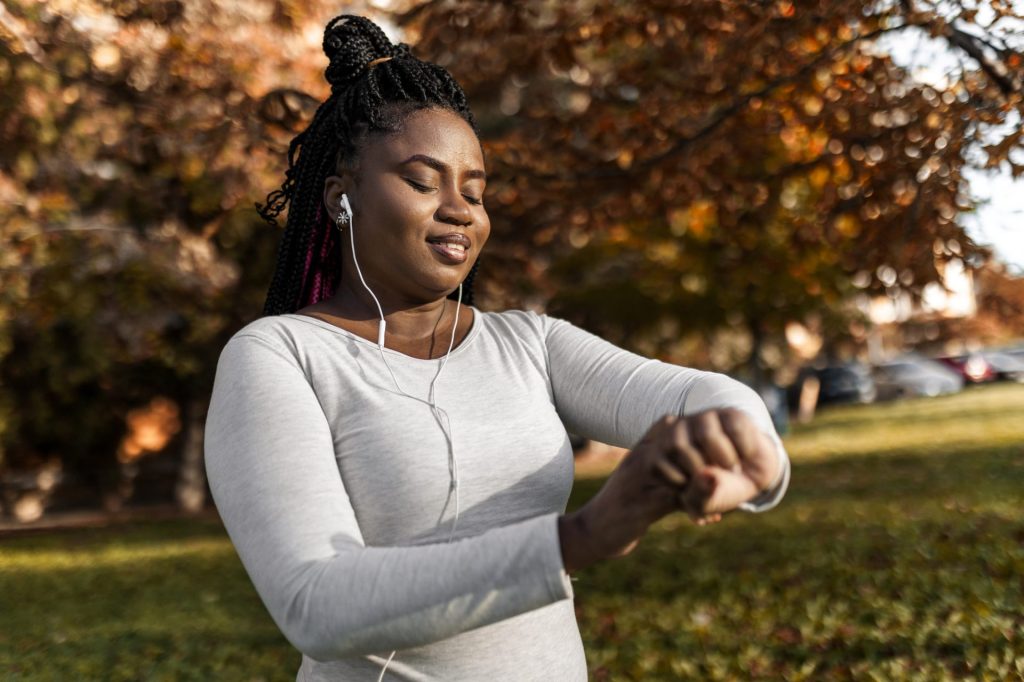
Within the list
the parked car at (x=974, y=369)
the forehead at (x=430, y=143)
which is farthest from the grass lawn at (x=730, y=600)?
the parked car at (x=974, y=369)

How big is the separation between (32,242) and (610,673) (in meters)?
6.17

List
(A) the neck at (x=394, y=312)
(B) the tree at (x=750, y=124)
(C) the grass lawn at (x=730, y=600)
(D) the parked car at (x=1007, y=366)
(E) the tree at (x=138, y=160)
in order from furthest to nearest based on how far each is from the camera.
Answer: (D) the parked car at (x=1007, y=366)
(E) the tree at (x=138, y=160)
(C) the grass lawn at (x=730, y=600)
(B) the tree at (x=750, y=124)
(A) the neck at (x=394, y=312)

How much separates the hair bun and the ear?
0.21 meters

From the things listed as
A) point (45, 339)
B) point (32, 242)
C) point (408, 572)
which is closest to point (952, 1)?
point (408, 572)

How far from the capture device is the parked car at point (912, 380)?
122 feet

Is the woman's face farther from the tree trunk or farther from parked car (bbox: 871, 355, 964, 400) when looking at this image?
parked car (bbox: 871, 355, 964, 400)

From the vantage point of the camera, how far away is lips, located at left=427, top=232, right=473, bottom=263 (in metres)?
1.87

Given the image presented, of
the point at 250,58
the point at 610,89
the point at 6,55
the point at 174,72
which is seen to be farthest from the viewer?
the point at 250,58

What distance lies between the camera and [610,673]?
5.63 m

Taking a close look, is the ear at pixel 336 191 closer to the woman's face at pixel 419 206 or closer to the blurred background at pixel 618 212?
the woman's face at pixel 419 206

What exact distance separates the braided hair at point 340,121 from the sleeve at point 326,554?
566mm

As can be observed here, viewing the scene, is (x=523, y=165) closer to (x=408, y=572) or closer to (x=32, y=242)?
(x=32, y=242)

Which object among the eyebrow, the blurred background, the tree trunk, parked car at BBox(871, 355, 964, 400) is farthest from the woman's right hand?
parked car at BBox(871, 355, 964, 400)

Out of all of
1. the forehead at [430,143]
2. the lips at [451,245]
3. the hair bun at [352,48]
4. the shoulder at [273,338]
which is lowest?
the shoulder at [273,338]
